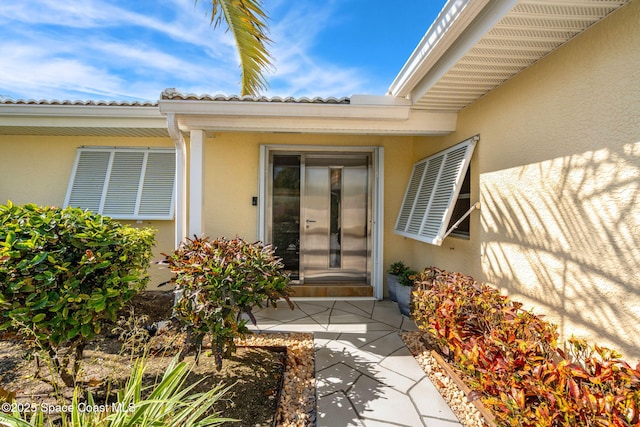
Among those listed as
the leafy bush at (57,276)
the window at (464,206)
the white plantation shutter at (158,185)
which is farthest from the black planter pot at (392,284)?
the white plantation shutter at (158,185)

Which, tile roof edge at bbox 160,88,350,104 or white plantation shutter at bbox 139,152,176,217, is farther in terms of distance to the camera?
white plantation shutter at bbox 139,152,176,217

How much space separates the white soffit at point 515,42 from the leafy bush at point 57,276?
4.24 m

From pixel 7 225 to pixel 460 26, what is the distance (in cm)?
454

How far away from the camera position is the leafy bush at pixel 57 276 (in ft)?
8.31

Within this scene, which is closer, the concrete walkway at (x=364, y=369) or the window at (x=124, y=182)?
the concrete walkway at (x=364, y=369)

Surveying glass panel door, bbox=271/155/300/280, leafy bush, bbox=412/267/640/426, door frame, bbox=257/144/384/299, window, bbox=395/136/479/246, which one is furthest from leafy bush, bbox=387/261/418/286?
glass panel door, bbox=271/155/300/280

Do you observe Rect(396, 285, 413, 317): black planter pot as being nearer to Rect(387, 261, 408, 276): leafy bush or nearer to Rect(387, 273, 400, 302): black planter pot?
Rect(387, 273, 400, 302): black planter pot

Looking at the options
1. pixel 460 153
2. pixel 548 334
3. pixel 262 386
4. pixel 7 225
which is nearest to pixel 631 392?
pixel 548 334

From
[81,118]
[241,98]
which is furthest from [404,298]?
[81,118]

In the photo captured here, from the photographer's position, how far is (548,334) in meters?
2.75

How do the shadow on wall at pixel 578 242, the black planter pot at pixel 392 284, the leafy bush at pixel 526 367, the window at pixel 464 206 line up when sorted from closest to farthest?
1. the leafy bush at pixel 526 367
2. the shadow on wall at pixel 578 242
3. the window at pixel 464 206
4. the black planter pot at pixel 392 284

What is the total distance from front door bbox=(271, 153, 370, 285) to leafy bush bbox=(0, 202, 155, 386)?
13.3ft

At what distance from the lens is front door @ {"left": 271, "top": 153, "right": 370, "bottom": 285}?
6.90 m

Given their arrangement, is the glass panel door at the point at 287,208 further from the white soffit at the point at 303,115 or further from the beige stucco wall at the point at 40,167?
the beige stucco wall at the point at 40,167
